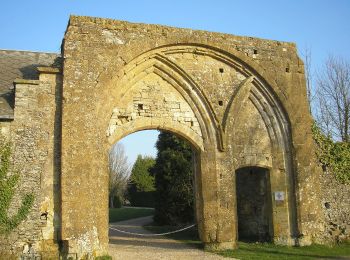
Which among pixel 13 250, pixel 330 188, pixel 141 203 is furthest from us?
pixel 141 203

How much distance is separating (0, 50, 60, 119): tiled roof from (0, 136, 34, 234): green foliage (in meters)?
0.91

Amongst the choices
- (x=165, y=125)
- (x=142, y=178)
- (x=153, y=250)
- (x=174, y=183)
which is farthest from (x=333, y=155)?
(x=142, y=178)

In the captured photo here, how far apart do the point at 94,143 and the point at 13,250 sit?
3.15 m

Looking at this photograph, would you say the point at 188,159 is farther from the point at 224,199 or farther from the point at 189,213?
the point at 224,199

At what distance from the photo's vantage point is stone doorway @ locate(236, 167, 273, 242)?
12562mm

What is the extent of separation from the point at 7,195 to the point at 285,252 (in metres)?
7.41

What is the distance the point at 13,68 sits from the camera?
1236cm

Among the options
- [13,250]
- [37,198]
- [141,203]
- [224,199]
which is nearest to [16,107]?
[37,198]

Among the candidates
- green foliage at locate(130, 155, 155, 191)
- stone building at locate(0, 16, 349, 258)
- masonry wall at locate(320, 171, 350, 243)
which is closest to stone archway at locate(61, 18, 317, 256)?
stone building at locate(0, 16, 349, 258)

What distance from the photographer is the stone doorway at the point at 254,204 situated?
12562 millimetres

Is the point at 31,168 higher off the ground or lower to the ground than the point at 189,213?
higher

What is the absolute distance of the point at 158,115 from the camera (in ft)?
36.9

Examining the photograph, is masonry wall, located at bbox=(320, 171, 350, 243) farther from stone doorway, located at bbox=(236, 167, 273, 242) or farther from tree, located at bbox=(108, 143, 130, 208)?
tree, located at bbox=(108, 143, 130, 208)

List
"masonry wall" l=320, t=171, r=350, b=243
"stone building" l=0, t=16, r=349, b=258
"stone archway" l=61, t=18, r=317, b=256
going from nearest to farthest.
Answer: "stone building" l=0, t=16, r=349, b=258
"stone archway" l=61, t=18, r=317, b=256
"masonry wall" l=320, t=171, r=350, b=243
